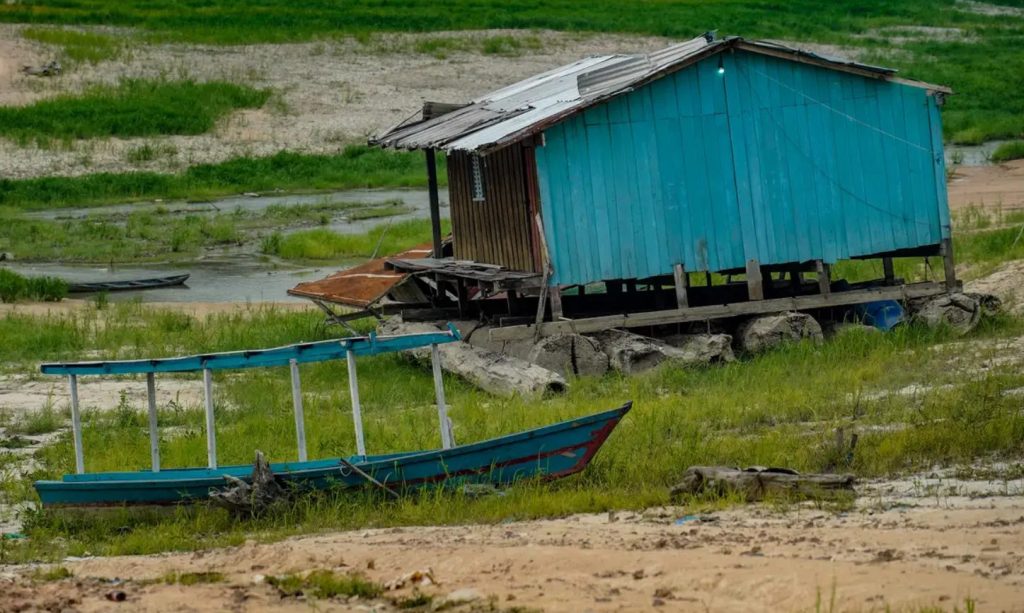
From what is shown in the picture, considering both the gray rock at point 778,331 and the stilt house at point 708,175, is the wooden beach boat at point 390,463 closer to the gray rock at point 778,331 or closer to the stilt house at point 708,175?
the stilt house at point 708,175

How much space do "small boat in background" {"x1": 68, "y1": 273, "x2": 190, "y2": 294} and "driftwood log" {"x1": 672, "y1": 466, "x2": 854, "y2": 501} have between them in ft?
52.2

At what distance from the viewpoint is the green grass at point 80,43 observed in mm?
45344

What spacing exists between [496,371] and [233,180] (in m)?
22.6

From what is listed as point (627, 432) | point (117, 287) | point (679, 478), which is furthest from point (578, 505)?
point (117, 287)

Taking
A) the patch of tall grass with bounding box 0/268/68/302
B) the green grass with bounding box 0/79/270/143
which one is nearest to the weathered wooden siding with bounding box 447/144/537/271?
the patch of tall grass with bounding box 0/268/68/302

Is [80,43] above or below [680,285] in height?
above

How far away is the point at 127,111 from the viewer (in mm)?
39750

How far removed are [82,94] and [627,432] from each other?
31.2 meters

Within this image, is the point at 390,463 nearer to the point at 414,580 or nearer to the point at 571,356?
the point at 414,580

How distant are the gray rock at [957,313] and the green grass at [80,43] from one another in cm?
3334

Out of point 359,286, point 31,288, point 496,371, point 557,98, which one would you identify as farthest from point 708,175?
point 31,288

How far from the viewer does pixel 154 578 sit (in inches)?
390

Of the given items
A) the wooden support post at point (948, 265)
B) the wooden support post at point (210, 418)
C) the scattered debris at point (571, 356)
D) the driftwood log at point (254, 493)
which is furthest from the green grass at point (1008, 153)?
the driftwood log at point (254, 493)

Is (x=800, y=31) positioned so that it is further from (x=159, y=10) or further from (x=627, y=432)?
(x=627, y=432)
